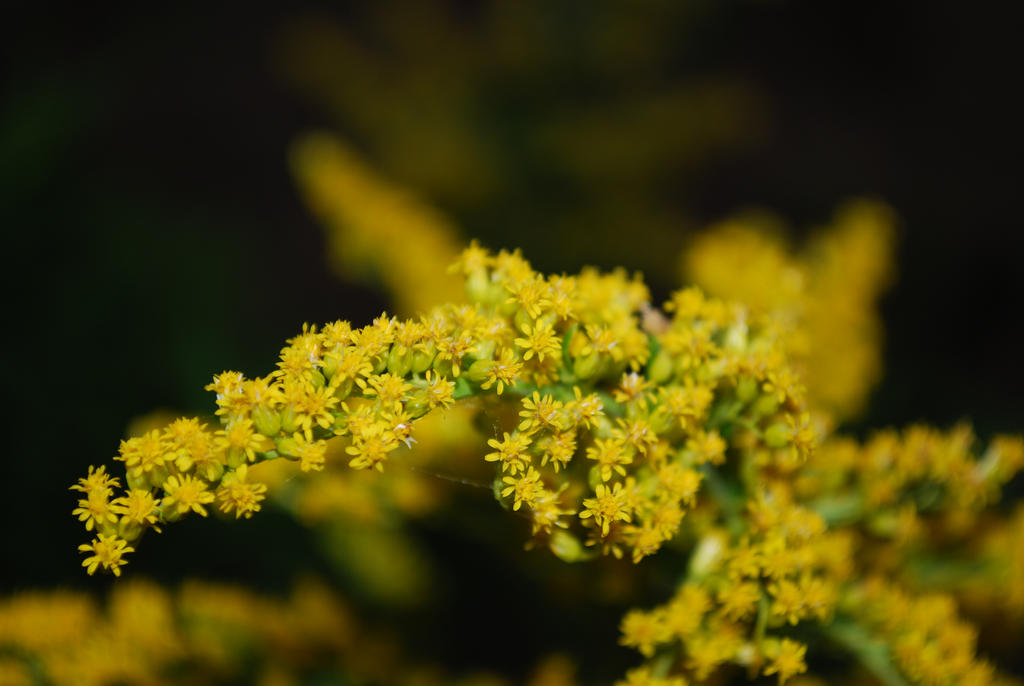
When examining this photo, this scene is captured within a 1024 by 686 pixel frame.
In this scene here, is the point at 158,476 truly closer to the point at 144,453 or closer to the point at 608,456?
the point at 144,453

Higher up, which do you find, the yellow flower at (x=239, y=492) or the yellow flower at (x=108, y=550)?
the yellow flower at (x=239, y=492)

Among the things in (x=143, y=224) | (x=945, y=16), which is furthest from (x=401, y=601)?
(x=945, y=16)

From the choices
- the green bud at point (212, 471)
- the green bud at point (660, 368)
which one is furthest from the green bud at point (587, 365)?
the green bud at point (212, 471)

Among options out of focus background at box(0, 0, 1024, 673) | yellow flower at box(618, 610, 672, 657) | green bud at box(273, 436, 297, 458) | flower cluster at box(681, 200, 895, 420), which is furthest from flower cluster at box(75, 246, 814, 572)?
flower cluster at box(681, 200, 895, 420)

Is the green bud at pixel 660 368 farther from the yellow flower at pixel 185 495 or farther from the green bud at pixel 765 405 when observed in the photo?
the yellow flower at pixel 185 495

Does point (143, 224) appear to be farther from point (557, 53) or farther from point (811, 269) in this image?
point (811, 269)

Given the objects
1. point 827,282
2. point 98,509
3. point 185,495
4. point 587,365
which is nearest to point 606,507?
point 587,365

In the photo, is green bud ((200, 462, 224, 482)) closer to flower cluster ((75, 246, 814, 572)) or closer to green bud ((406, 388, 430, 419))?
flower cluster ((75, 246, 814, 572))

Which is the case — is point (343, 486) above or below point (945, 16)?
below
